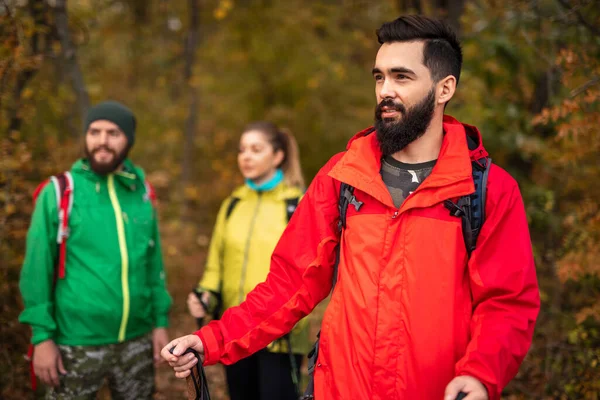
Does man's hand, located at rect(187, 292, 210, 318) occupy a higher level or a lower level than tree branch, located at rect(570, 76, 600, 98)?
lower

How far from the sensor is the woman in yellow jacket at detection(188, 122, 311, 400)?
3975mm

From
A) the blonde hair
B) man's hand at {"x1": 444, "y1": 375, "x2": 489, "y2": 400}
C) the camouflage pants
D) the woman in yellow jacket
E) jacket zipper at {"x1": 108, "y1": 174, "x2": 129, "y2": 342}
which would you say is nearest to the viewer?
man's hand at {"x1": 444, "y1": 375, "x2": 489, "y2": 400}

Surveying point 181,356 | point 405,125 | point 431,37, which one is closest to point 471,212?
point 405,125

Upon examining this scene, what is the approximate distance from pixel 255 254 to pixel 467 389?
234 centimetres

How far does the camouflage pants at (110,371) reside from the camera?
3445 millimetres

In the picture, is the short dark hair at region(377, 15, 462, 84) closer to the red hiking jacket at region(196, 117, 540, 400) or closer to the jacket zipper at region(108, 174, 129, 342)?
the red hiking jacket at region(196, 117, 540, 400)

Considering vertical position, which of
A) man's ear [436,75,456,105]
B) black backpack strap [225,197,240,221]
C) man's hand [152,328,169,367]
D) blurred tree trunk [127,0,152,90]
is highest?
blurred tree trunk [127,0,152,90]

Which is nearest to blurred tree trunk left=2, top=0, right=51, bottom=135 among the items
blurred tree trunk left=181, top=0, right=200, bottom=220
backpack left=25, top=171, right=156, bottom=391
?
backpack left=25, top=171, right=156, bottom=391

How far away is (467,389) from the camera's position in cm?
194

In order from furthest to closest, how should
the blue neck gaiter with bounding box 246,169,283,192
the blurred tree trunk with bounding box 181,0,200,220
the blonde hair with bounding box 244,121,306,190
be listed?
the blurred tree trunk with bounding box 181,0,200,220 → the blonde hair with bounding box 244,121,306,190 → the blue neck gaiter with bounding box 246,169,283,192

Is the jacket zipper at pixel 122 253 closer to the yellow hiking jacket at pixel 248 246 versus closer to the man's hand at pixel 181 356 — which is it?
the yellow hiking jacket at pixel 248 246

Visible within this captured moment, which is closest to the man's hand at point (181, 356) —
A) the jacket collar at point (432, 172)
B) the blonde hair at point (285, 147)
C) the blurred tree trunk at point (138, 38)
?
the jacket collar at point (432, 172)

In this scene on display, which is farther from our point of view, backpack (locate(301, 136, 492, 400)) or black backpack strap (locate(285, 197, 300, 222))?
black backpack strap (locate(285, 197, 300, 222))

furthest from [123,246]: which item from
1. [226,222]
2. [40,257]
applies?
[226,222]
